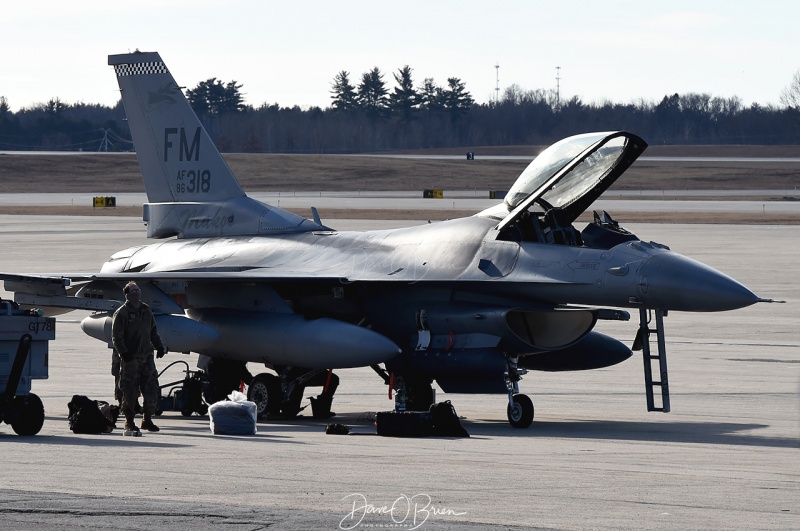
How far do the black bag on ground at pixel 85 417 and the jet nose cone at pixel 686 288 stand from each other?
634 cm

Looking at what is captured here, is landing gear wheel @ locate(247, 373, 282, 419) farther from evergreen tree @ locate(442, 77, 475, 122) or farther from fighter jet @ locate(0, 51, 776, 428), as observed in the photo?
evergreen tree @ locate(442, 77, 475, 122)

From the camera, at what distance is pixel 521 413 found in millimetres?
16547

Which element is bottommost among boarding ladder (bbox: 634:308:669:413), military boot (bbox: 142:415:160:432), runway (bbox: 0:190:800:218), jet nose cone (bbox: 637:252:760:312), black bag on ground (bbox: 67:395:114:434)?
military boot (bbox: 142:415:160:432)

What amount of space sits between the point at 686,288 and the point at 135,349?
6.29 meters

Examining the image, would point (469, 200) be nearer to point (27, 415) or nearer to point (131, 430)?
point (131, 430)

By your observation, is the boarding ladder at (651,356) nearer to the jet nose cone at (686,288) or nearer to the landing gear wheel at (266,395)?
the jet nose cone at (686,288)

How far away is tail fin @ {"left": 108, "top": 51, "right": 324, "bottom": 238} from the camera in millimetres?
21578

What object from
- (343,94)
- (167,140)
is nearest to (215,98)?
(343,94)

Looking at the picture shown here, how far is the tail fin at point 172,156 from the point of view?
2158 centimetres

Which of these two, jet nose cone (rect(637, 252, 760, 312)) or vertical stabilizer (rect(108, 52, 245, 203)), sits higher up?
vertical stabilizer (rect(108, 52, 245, 203))

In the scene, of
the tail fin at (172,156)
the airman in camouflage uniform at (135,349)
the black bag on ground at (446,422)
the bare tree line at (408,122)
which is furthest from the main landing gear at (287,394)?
the bare tree line at (408,122)

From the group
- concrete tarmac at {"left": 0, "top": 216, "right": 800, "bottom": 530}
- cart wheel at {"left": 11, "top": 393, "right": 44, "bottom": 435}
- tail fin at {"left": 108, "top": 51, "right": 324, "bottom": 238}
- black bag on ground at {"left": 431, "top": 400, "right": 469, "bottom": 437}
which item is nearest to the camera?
concrete tarmac at {"left": 0, "top": 216, "right": 800, "bottom": 530}

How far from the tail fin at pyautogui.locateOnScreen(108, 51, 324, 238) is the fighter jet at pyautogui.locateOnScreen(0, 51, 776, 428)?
1.16 metres

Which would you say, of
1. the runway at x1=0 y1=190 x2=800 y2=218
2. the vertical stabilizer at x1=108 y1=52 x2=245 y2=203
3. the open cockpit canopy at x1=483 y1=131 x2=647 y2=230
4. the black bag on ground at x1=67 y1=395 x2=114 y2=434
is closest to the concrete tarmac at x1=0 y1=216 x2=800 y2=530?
the black bag on ground at x1=67 y1=395 x2=114 y2=434
